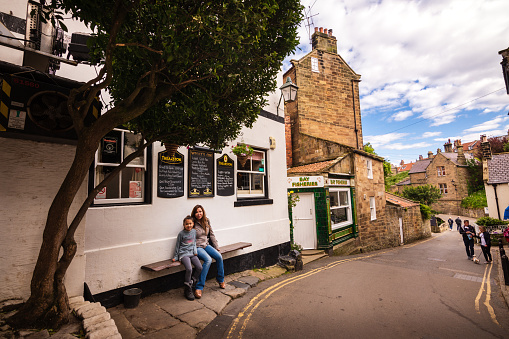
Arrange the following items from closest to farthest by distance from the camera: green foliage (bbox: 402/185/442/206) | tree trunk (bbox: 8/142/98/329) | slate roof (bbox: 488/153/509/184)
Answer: tree trunk (bbox: 8/142/98/329) < slate roof (bbox: 488/153/509/184) < green foliage (bbox: 402/185/442/206)

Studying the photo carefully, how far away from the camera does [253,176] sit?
7.79 m

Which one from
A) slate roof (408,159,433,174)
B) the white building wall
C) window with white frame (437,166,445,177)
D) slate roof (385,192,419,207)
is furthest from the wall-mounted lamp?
slate roof (408,159,433,174)

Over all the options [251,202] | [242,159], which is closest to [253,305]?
[251,202]

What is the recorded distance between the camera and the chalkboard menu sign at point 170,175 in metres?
5.23

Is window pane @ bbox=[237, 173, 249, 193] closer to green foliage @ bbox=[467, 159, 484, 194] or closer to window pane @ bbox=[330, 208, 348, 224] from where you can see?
window pane @ bbox=[330, 208, 348, 224]

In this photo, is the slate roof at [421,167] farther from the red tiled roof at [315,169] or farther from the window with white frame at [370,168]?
the red tiled roof at [315,169]

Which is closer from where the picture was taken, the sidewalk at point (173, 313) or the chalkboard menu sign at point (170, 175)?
the sidewalk at point (173, 313)

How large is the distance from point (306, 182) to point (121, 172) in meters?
7.53

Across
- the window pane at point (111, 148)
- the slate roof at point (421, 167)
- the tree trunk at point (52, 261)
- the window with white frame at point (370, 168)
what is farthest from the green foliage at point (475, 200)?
the tree trunk at point (52, 261)

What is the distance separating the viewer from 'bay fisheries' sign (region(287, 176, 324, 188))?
1034 cm

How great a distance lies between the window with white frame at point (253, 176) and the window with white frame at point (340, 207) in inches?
170

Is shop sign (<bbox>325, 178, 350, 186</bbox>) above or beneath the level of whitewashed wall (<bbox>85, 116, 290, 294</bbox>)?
above

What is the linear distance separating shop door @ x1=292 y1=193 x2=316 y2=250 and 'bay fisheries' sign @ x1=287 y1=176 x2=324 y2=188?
44 centimetres

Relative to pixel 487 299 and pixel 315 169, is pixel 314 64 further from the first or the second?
pixel 487 299
